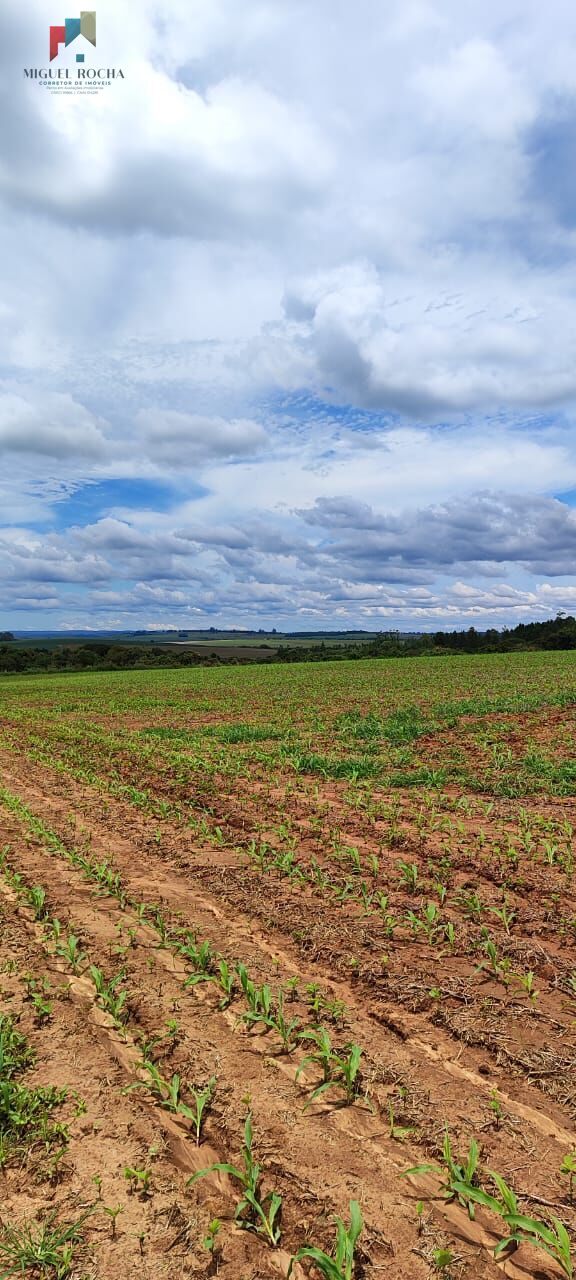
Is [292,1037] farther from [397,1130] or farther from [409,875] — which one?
[409,875]

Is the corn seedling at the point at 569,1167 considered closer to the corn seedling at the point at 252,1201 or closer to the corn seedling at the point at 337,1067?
the corn seedling at the point at 337,1067

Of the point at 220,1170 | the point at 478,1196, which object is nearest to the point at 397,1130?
the point at 478,1196

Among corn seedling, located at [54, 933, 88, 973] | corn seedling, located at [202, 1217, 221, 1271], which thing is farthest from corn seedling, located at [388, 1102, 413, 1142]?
corn seedling, located at [54, 933, 88, 973]

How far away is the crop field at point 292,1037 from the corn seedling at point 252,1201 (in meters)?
0.01

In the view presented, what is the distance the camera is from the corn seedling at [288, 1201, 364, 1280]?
2.63 metres

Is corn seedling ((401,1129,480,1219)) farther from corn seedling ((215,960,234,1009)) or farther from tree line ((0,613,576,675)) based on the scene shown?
tree line ((0,613,576,675))

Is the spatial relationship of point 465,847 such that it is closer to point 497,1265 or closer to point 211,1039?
point 211,1039

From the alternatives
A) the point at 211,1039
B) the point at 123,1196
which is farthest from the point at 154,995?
the point at 123,1196

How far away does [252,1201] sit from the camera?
296cm

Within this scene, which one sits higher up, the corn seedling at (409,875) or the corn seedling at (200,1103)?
the corn seedling at (409,875)

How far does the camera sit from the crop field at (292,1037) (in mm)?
2893

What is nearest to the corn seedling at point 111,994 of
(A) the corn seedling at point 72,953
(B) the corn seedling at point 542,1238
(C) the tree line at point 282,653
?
(A) the corn seedling at point 72,953

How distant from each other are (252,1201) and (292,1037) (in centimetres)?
134

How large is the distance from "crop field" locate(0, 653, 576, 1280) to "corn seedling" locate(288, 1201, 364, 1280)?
0.4 inches
